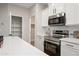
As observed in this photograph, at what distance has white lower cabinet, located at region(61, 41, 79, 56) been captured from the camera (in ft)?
Result: 7.51

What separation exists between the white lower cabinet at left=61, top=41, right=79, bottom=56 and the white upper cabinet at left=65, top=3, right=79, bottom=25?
67 cm

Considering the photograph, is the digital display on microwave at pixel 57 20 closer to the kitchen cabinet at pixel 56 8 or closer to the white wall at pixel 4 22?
the kitchen cabinet at pixel 56 8

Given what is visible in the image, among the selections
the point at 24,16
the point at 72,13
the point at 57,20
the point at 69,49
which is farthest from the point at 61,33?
the point at 24,16

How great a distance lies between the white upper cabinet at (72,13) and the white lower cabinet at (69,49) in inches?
26.2

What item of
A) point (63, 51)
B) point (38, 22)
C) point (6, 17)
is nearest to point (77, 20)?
point (63, 51)

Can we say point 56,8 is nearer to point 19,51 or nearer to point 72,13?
point 72,13

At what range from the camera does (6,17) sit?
16.8ft

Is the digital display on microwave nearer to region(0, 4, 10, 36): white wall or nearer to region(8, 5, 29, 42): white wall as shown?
region(0, 4, 10, 36): white wall

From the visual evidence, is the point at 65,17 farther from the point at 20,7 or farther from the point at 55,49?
the point at 20,7

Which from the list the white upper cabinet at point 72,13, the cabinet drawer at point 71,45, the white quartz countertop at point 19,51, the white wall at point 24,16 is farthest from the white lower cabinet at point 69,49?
the white wall at point 24,16

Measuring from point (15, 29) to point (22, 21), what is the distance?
0.64 meters

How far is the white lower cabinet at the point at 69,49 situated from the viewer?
7.51 ft

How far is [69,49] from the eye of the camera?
8.25 feet

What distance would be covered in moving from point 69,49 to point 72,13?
103cm
